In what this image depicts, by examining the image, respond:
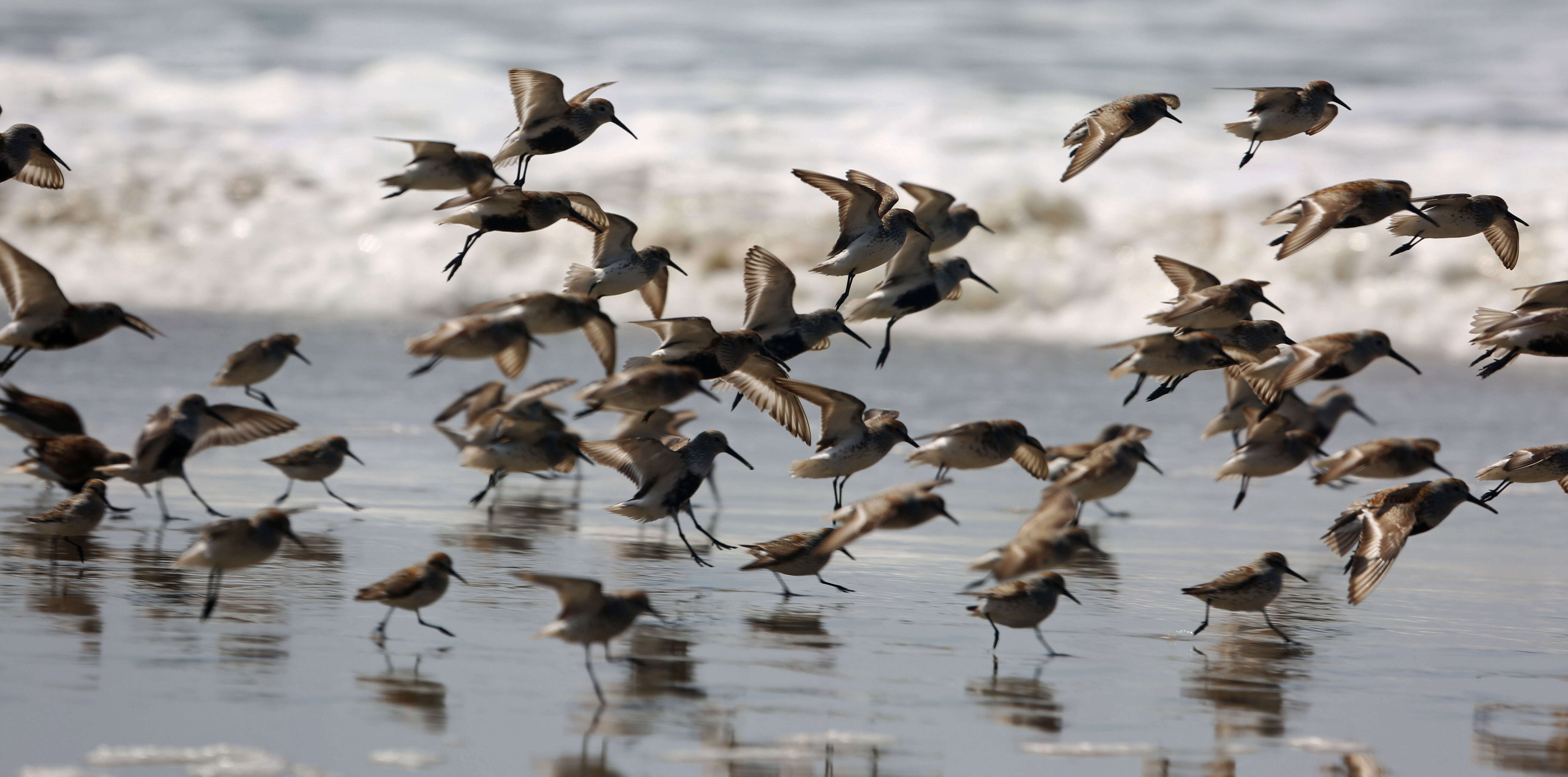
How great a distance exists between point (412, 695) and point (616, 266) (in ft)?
7.65

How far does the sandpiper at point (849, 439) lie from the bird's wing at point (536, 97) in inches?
57.0

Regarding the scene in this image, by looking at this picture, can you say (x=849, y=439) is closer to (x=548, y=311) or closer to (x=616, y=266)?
(x=616, y=266)

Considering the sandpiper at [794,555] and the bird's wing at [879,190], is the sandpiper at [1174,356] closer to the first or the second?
the bird's wing at [879,190]

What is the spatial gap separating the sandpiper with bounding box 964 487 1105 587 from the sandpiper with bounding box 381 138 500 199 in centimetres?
253

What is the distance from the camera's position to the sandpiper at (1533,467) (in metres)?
6.22

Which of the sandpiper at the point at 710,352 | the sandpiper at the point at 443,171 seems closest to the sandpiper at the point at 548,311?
the sandpiper at the point at 710,352

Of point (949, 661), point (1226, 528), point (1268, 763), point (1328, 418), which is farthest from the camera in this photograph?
point (1328, 418)

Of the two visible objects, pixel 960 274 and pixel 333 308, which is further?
pixel 333 308

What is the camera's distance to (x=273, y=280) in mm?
19734

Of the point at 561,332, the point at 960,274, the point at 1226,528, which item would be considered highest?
the point at 960,274

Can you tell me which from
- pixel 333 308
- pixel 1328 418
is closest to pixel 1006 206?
pixel 333 308

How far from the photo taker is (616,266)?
6480 millimetres

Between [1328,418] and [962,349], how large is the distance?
7.27 metres

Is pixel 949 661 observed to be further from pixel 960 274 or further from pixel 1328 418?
pixel 1328 418
